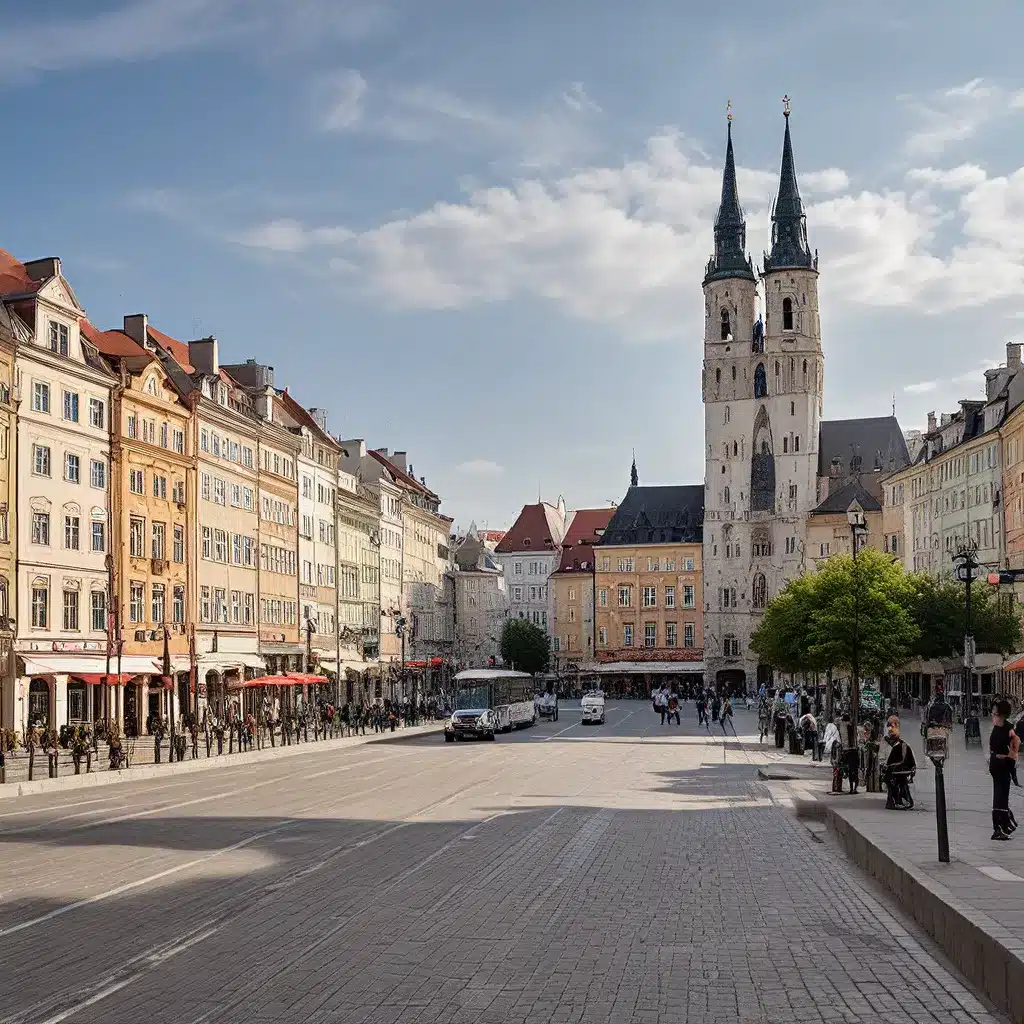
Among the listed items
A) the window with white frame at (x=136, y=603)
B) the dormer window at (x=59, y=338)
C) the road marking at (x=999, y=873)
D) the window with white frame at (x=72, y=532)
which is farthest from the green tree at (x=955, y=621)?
the road marking at (x=999, y=873)

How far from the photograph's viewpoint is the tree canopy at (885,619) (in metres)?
70.2

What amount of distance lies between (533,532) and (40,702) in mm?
132181

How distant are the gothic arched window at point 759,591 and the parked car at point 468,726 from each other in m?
90.3

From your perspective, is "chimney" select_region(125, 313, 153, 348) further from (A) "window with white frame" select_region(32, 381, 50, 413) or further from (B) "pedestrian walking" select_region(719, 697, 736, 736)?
(B) "pedestrian walking" select_region(719, 697, 736, 736)

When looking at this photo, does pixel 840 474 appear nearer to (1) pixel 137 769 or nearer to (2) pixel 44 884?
(1) pixel 137 769

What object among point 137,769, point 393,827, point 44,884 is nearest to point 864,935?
point 44,884

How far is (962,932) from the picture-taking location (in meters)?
11.9

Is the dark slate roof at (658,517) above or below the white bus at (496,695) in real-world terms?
above

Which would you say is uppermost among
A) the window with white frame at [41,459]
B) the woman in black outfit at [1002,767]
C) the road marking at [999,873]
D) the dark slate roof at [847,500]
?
the dark slate roof at [847,500]

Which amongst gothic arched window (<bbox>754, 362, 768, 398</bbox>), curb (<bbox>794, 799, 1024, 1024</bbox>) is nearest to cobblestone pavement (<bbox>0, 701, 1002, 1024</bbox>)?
curb (<bbox>794, 799, 1024, 1024</bbox>)

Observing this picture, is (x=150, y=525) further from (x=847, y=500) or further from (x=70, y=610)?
(x=847, y=500)

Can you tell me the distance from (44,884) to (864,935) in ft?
28.9

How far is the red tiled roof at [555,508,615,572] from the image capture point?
6836 inches

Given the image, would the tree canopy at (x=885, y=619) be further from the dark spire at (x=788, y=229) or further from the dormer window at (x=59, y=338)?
the dark spire at (x=788, y=229)
